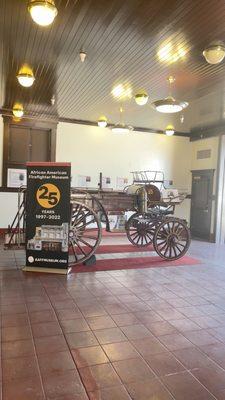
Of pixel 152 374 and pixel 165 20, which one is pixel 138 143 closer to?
pixel 165 20

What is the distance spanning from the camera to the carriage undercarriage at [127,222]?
5.55 metres

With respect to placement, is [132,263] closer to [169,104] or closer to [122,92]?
[169,104]

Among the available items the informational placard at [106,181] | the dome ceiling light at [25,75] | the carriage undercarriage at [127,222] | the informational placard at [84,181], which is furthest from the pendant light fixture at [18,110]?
the informational placard at [106,181]

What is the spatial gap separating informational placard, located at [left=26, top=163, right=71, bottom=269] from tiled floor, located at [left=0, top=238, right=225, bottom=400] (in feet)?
1.14

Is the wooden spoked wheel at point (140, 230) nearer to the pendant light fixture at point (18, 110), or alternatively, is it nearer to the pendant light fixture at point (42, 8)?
the pendant light fixture at point (18, 110)

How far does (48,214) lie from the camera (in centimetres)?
509

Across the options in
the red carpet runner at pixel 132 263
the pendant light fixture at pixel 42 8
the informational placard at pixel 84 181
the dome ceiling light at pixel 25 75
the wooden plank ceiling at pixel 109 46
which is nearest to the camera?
the pendant light fixture at pixel 42 8

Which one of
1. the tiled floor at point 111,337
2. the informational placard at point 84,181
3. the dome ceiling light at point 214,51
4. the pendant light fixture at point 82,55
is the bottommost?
the tiled floor at point 111,337

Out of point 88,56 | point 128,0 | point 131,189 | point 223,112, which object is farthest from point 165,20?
point 223,112

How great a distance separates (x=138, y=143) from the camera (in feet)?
34.1

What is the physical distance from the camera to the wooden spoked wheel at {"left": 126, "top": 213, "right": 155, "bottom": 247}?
7.33m

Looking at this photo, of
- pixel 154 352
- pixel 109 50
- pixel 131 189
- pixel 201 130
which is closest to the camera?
pixel 154 352

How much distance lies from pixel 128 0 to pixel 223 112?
529 centimetres

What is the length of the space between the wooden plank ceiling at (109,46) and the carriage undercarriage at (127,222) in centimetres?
206
